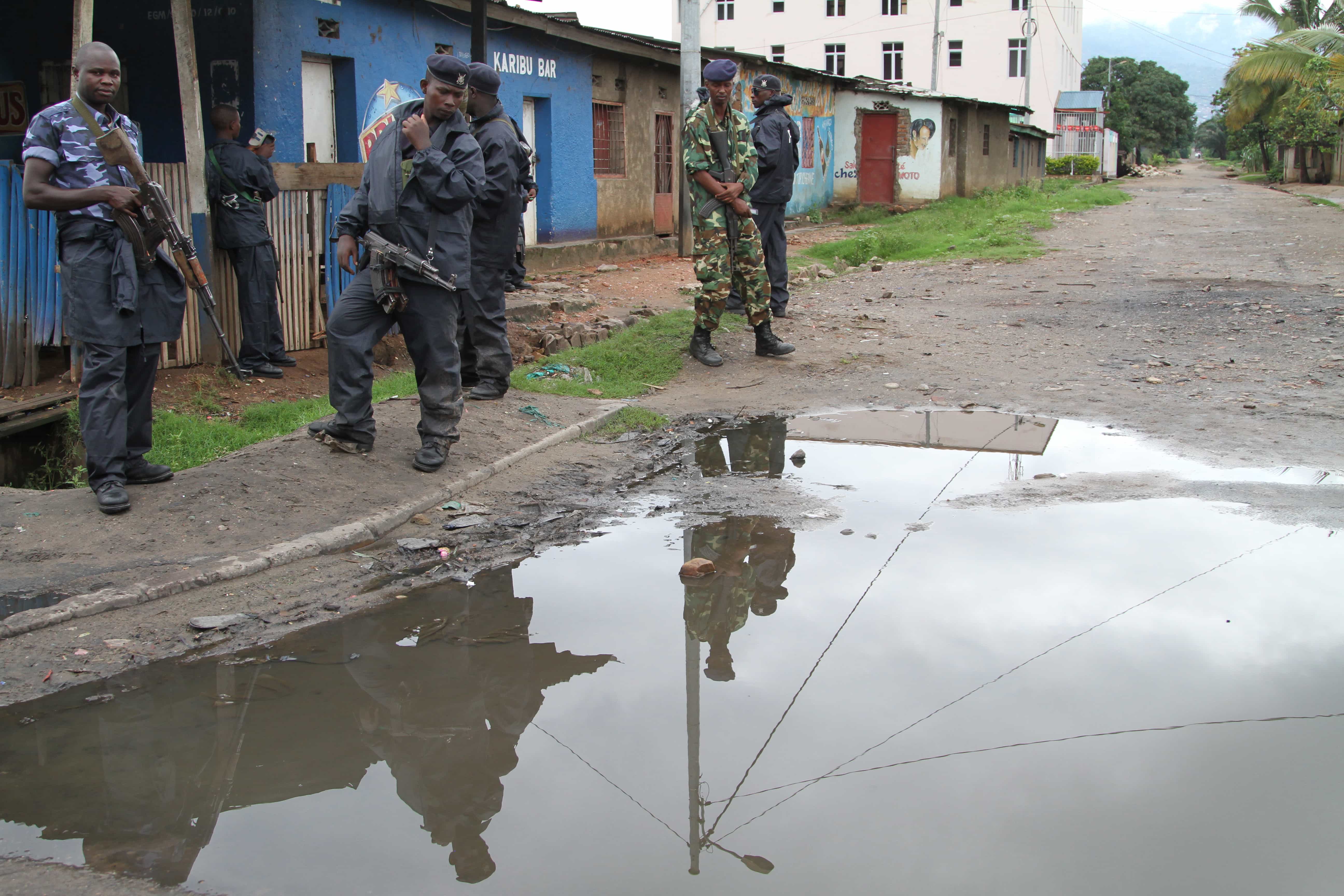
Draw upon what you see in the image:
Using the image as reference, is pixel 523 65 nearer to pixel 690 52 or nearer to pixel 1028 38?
pixel 690 52

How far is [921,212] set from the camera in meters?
23.4

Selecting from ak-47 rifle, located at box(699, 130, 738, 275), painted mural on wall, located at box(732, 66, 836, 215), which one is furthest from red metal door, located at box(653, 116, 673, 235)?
ak-47 rifle, located at box(699, 130, 738, 275)

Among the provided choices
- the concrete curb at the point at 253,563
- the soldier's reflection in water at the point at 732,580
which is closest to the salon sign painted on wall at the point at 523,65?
the concrete curb at the point at 253,563

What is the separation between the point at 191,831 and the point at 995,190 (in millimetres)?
30632

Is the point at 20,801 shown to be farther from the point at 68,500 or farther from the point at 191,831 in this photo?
the point at 68,500

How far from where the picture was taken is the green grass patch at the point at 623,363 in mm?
6762

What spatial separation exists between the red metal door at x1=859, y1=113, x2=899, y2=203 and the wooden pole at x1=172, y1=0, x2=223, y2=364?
20677mm

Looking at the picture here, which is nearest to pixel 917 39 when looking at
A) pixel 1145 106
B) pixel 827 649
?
pixel 1145 106

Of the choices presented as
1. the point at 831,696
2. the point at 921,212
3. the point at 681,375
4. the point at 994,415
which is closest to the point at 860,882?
the point at 831,696

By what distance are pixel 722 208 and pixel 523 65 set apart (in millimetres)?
7019

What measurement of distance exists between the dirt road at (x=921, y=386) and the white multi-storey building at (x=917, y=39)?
36.1 metres

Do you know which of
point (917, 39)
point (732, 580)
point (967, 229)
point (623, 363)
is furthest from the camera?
point (917, 39)

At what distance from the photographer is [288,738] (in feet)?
8.81

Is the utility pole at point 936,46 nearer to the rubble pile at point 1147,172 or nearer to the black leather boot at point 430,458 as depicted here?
the rubble pile at point 1147,172
